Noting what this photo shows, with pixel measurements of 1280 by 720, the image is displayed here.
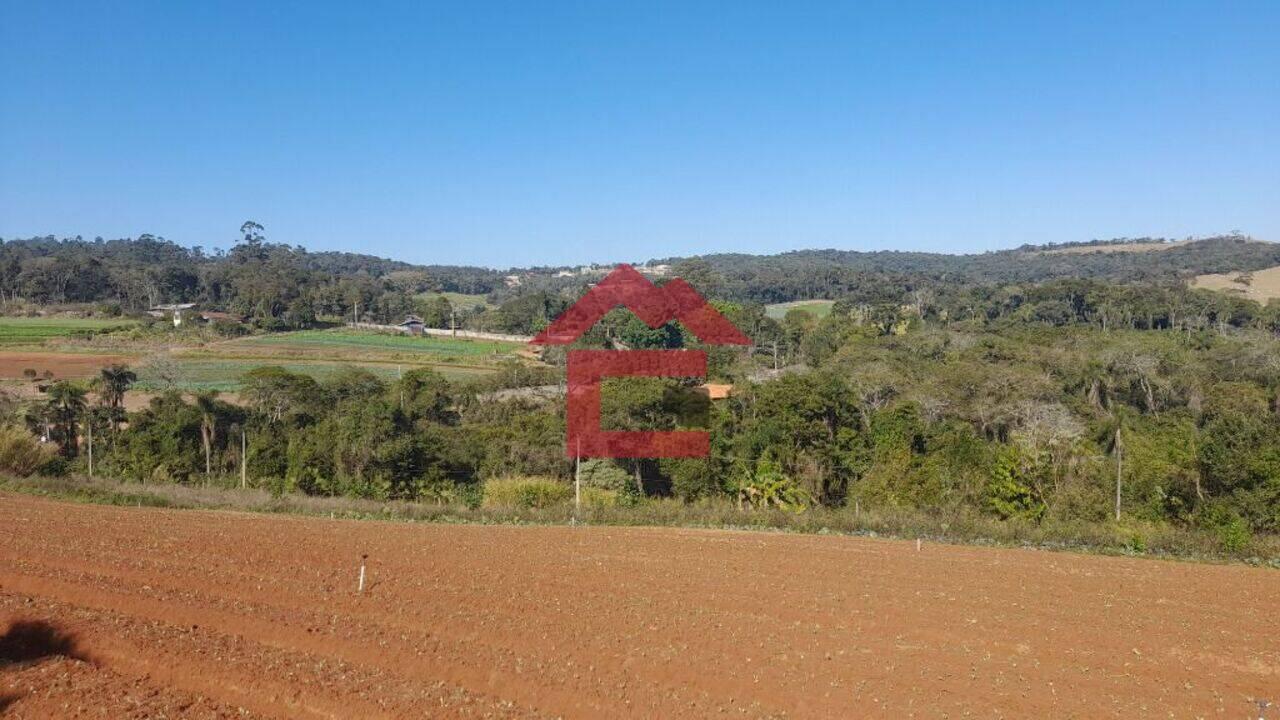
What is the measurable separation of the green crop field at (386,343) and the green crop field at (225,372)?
10.7m

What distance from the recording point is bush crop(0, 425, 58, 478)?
28.2 m

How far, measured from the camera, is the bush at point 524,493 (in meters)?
30.5

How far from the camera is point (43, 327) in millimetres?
79438

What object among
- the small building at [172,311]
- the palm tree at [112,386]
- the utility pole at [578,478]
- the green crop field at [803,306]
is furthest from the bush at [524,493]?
the green crop field at [803,306]

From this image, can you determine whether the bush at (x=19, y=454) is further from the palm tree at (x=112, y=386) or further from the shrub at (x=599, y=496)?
the shrub at (x=599, y=496)

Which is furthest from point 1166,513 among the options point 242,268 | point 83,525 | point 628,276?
point 242,268

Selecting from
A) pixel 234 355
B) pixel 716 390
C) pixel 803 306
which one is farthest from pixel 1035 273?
pixel 234 355

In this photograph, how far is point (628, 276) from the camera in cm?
10206

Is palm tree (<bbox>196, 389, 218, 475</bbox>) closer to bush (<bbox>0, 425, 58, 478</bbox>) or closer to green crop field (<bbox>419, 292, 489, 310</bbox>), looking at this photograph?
bush (<bbox>0, 425, 58, 478</bbox>)

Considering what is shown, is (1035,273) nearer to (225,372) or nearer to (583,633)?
(225,372)

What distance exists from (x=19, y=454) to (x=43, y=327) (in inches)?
2393

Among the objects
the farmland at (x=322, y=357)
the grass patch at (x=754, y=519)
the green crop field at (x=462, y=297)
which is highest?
the green crop field at (x=462, y=297)

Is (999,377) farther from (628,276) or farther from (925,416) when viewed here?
(628,276)

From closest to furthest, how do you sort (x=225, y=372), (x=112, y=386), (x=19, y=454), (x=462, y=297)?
(x=19, y=454) → (x=112, y=386) → (x=225, y=372) → (x=462, y=297)
